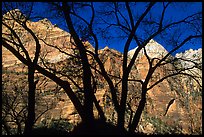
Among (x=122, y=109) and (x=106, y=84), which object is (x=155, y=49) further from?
(x=106, y=84)

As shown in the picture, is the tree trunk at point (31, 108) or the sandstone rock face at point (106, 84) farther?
the sandstone rock face at point (106, 84)

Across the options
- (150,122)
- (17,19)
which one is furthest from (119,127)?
(150,122)

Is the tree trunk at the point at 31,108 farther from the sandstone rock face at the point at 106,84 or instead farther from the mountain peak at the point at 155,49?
the mountain peak at the point at 155,49

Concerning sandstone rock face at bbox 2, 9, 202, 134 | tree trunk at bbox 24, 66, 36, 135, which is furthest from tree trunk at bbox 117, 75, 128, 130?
tree trunk at bbox 24, 66, 36, 135

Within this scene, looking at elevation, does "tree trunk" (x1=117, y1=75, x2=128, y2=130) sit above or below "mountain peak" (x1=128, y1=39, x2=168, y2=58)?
below

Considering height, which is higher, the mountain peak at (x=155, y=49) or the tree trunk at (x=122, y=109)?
the mountain peak at (x=155, y=49)

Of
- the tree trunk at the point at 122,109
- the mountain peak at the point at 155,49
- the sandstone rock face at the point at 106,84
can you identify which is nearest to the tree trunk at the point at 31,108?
the sandstone rock face at the point at 106,84

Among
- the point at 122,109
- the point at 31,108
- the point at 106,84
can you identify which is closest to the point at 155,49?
the point at 122,109

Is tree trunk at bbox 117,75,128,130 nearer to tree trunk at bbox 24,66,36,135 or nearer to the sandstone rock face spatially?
the sandstone rock face

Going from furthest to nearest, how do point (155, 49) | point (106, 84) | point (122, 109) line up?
point (106, 84) → point (155, 49) → point (122, 109)
